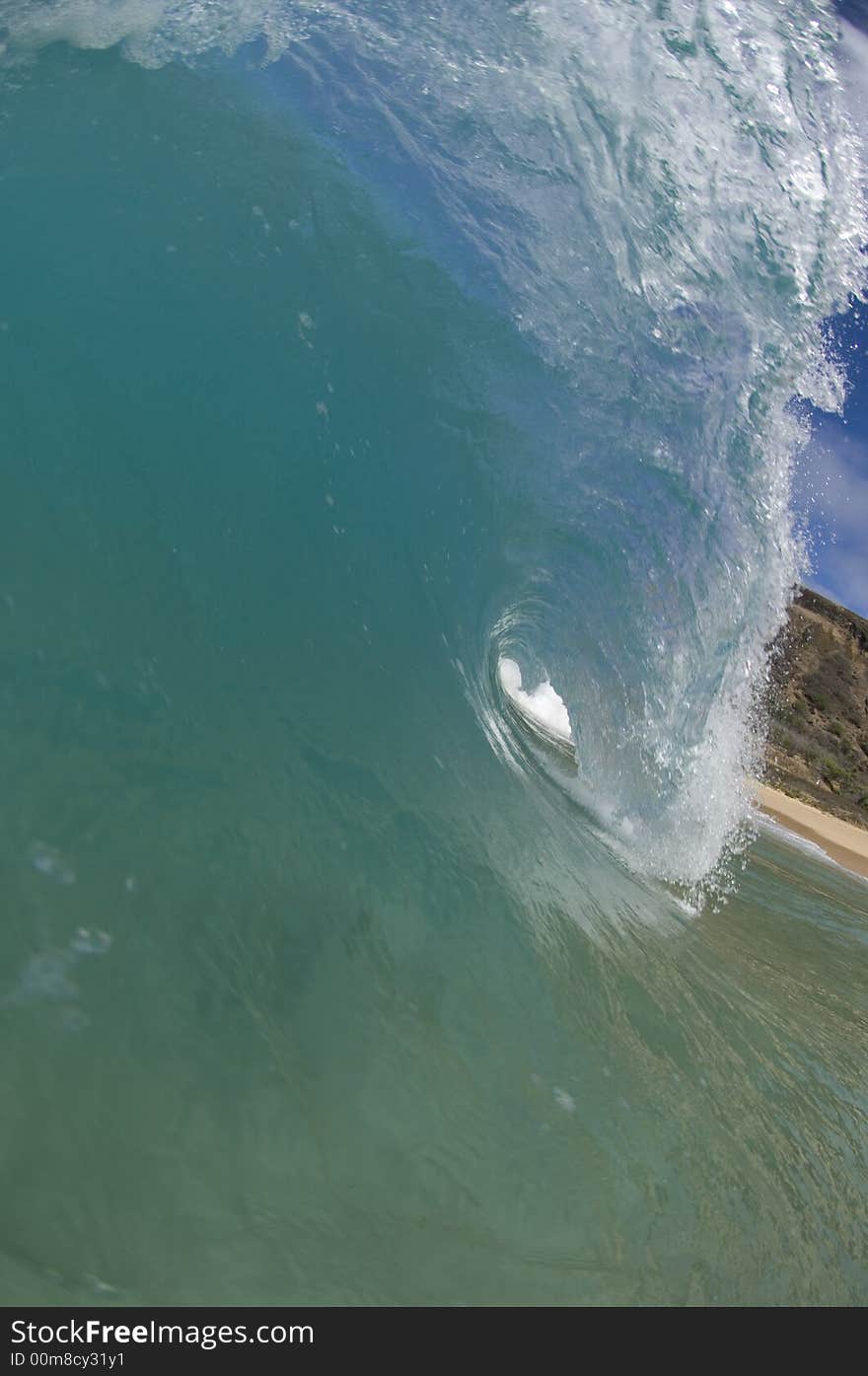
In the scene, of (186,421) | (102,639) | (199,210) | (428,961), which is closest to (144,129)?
(199,210)

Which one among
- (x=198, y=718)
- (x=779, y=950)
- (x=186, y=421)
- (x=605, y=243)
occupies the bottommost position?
(x=779, y=950)

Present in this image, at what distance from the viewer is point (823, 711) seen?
2238 inches

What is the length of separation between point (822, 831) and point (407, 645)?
24.6 meters

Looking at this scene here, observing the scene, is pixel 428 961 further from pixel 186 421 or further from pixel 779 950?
pixel 779 950

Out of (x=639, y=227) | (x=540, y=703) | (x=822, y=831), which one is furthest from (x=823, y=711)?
(x=639, y=227)

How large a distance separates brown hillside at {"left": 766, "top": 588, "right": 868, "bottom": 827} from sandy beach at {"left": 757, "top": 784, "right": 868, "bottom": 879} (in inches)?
295

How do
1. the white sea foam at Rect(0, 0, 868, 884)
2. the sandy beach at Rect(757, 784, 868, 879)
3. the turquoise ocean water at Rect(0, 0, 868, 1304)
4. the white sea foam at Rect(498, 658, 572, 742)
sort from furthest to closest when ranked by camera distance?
the sandy beach at Rect(757, 784, 868, 879)
the white sea foam at Rect(498, 658, 572, 742)
the white sea foam at Rect(0, 0, 868, 884)
the turquoise ocean water at Rect(0, 0, 868, 1304)

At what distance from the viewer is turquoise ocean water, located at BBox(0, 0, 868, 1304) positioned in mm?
2633

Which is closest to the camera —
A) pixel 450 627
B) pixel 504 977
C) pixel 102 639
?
pixel 102 639

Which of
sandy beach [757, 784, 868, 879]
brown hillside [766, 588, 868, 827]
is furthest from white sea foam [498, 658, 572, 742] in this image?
brown hillside [766, 588, 868, 827]

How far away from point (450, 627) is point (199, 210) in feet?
9.50

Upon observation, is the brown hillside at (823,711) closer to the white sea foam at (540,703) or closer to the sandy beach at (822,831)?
the sandy beach at (822,831)

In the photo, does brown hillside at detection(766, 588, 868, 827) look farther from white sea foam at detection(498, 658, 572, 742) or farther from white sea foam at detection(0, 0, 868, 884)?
white sea foam at detection(0, 0, 868, 884)

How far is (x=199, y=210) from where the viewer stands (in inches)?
199
